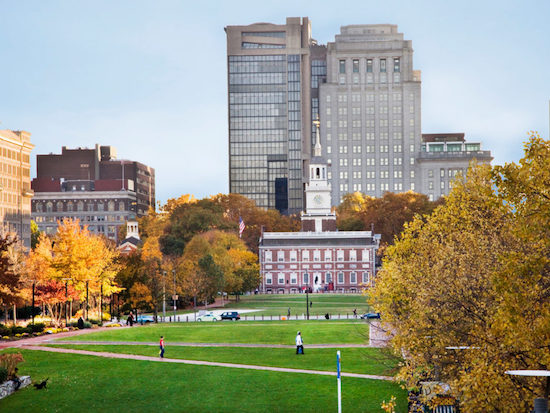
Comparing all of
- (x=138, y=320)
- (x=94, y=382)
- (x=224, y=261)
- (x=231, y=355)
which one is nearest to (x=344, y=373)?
(x=231, y=355)

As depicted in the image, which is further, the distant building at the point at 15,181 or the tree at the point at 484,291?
the distant building at the point at 15,181

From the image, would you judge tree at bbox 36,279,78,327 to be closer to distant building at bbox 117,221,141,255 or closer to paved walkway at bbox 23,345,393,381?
paved walkway at bbox 23,345,393,381

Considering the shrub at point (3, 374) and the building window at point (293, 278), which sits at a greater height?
the shrub at point (3, 374)

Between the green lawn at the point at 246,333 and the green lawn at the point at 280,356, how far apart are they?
178 inches

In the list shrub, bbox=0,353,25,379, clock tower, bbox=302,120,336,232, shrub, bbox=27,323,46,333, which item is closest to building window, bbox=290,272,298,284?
clock tower, bbox=302,120,336,232

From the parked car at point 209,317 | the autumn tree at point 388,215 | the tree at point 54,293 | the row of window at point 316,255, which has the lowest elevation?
the parked car at point 209,317

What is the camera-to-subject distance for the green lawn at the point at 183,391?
3547 cm

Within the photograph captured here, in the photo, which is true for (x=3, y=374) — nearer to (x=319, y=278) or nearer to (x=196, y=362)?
(x=196, y=362)

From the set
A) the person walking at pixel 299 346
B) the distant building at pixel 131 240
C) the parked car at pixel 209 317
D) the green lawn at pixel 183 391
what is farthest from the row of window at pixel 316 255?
the green lawn at pixel 183 391

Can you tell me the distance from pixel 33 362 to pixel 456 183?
26477 millimetres

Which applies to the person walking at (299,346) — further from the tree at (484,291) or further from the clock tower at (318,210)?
the clock tower at (318,210)

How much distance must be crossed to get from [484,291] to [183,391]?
17.6 meters

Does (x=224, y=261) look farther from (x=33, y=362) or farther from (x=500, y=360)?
(x=500, y=360)

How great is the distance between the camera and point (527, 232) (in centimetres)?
Answer: 1972
